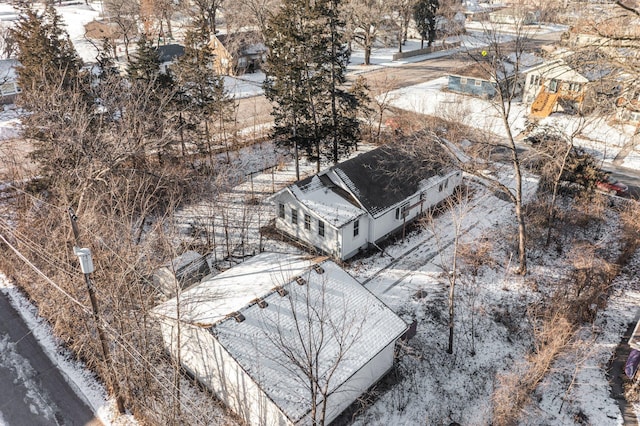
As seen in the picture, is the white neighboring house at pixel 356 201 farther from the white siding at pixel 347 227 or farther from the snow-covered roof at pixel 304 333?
the snow-covered roof at pixel 304 333

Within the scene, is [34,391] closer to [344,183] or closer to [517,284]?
[344,183]

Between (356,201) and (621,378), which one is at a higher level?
(356,201)

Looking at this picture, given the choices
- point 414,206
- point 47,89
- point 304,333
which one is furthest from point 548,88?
point 47,89

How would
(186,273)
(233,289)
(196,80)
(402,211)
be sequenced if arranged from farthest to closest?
(196,80) → (402,211) → (186,273) → (233,289)

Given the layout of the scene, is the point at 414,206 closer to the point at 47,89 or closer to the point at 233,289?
the point at 233,289

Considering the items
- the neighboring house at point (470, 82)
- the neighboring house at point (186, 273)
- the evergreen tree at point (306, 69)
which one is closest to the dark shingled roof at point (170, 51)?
the evergreen tree at point (306, 69)

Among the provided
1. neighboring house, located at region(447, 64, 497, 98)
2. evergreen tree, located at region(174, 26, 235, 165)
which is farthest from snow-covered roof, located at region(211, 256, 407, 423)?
neighboring house, located at region(447, 64, 497, 98)

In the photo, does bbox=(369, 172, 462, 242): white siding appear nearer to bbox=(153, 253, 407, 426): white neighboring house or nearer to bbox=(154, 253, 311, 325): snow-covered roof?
bbox=(154, 253, 311, 325): snow-covered roof
